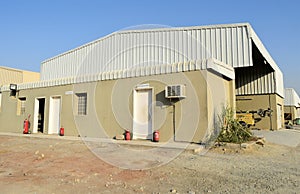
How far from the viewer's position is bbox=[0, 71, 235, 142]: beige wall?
853 centimetres

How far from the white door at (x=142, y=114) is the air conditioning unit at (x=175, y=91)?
121cm

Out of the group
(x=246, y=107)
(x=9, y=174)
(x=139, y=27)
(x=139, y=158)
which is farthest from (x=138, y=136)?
(x=246, y=107)

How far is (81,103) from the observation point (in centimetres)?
1209

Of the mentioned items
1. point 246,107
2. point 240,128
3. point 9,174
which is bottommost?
point 9,174

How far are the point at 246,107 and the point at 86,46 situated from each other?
44.1 feet

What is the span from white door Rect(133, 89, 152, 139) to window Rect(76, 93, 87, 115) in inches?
126

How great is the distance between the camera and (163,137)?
30.2 feet

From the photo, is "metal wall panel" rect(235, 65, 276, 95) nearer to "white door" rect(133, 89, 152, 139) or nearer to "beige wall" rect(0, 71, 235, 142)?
"beige wall" rect(0, 71, 235, 142)

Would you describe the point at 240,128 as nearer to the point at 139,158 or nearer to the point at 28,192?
the point at 139,158

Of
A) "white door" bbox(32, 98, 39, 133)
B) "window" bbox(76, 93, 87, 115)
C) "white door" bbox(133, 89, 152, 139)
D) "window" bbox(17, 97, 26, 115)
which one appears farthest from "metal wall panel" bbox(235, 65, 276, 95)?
"window" bbox(17, 97, 26, 115)

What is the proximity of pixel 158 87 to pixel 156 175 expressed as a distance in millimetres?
5262

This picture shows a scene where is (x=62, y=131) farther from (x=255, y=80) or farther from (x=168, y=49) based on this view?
(x=255, y=80)

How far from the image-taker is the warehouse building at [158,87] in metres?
8.77

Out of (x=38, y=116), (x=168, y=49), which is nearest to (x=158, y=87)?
(x=168, y=49)
